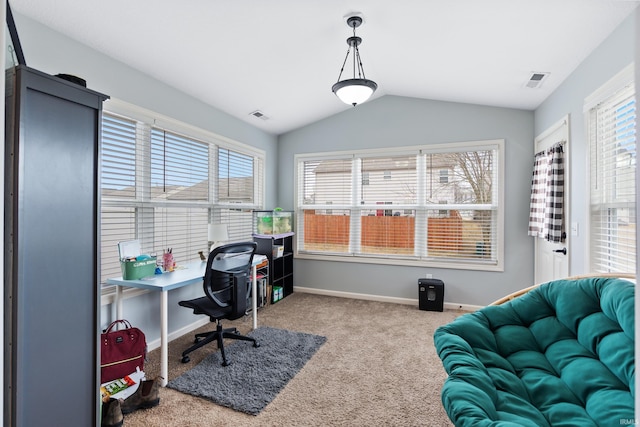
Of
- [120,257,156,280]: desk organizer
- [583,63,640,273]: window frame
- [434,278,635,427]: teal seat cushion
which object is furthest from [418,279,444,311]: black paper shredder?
[120,257,156,280]: desk organizer

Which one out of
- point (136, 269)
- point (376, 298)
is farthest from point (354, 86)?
point (376, 298)

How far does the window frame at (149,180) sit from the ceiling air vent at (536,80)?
3.19 meters

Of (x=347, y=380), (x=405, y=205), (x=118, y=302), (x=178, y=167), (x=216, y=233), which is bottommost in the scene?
(x=347, y=380)

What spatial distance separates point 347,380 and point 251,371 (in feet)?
2.42

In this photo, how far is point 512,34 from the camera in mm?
2305

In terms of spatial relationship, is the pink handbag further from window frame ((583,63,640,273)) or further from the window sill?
window frame ((583,63,640,273))

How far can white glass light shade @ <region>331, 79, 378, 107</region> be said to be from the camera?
2.38 m

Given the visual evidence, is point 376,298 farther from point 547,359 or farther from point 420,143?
point 547,359

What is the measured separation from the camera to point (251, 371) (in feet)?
7.91

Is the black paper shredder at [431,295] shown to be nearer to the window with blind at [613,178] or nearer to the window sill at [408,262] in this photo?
the window sill at [408,262]

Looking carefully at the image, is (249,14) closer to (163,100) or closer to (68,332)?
(163,100)

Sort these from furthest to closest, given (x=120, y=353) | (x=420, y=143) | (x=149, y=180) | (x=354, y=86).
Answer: (x=420, y=143) → (x=149, y=180) → (x=354, y=86) → (x=120, y=353)

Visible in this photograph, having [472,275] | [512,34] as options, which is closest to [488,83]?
[512,34]

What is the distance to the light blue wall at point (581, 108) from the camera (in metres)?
2.11
